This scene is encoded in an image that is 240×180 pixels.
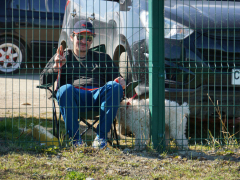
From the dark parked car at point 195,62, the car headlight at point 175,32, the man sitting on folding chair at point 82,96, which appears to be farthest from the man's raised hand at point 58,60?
the car headlight at point 175,32

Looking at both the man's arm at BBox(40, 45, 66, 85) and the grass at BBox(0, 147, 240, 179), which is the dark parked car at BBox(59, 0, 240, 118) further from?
the grass at BBox(0, 147, 240, 179)

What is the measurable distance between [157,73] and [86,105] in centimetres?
91

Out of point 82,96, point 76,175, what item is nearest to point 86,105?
point 82,96

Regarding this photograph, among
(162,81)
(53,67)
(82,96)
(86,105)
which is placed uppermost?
(53,67)

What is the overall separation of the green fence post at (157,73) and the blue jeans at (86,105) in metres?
0.43

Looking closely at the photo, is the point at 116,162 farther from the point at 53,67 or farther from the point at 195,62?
the point at 195,62

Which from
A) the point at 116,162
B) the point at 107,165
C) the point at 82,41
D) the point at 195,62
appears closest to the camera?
the point at 107,165

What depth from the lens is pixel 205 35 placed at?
13.7ft

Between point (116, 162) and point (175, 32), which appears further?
point (175, 32)

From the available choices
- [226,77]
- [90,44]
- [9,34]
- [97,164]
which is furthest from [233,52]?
[9,34]

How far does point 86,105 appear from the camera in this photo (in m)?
3.94

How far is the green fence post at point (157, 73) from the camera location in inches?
147

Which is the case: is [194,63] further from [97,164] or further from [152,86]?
[97,164]

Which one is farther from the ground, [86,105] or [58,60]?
[58,60]
